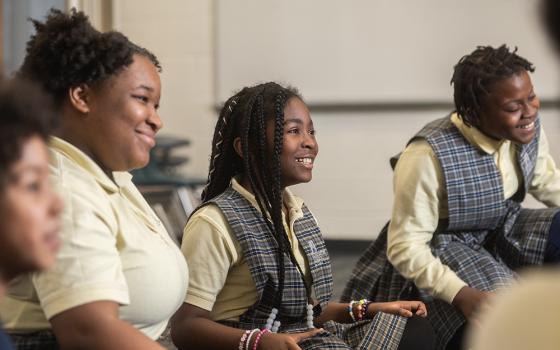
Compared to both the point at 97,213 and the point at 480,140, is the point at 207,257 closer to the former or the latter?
the point at 97,213

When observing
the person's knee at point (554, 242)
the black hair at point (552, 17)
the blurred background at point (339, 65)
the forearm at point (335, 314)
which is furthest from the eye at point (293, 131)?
the blurred background at point (339, 65)

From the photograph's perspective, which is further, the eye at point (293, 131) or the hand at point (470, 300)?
the hand at point (470, 300)

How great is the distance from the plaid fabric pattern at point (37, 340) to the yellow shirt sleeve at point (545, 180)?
1759 mm

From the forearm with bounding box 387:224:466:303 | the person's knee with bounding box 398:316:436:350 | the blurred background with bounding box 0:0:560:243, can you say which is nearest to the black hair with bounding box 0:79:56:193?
the person's knee with bounding box 398:316:436:350

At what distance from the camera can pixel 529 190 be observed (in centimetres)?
269

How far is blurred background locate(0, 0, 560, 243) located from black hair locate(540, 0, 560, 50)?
401cm

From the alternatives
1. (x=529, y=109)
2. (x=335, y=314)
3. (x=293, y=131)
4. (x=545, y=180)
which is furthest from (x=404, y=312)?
(x=545, y=180)

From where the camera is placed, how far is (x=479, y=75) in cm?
247

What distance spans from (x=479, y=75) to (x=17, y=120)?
183 cm

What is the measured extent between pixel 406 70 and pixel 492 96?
261cm

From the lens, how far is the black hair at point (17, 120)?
815mm

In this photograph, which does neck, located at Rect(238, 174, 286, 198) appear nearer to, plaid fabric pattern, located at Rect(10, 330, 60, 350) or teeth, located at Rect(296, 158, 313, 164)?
teeth, located at Rect(296, 158, 313, 164)

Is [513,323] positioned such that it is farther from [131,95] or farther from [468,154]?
[468,154]

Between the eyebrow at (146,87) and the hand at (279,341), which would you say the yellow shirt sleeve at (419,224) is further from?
the eyebrow at (146,87)
